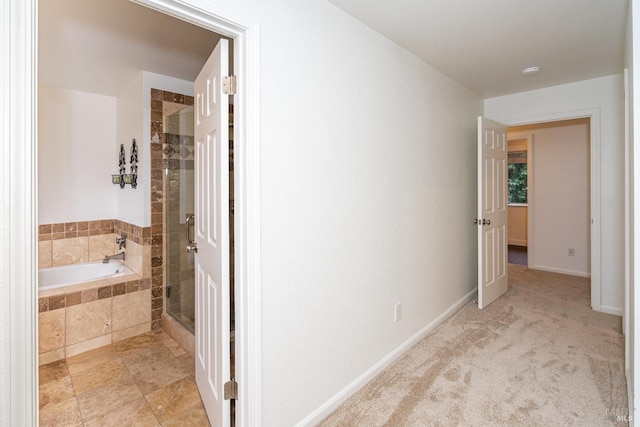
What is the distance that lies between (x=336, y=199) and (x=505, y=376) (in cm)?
166

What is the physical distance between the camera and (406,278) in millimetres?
2555

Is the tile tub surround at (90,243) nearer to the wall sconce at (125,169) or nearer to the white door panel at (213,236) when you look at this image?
the wall sconce at (125,169)

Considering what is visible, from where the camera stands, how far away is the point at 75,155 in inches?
139

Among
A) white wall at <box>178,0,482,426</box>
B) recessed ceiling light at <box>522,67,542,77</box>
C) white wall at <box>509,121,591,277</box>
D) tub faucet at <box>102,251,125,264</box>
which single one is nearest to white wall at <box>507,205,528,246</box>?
white wall at <box>509,121,591,277</box>

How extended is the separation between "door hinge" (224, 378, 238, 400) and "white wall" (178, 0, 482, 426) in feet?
0.48

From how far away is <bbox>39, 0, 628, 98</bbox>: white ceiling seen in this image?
194 cm

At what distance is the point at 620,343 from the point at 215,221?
10.7 feet

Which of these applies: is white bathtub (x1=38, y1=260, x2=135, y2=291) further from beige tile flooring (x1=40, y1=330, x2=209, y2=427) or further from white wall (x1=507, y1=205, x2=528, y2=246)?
white wall (x1=507, y1=205, x2=528, y2=246)

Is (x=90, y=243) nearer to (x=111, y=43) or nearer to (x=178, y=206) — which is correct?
(x=178, y=206)

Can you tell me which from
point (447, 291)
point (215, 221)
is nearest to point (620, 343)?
point (447, 291)

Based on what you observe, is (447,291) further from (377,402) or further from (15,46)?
(15,46)

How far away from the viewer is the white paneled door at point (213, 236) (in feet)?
5.19

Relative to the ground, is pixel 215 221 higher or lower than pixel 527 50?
lower

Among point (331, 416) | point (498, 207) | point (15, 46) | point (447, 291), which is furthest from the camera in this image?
point (498, 207)
